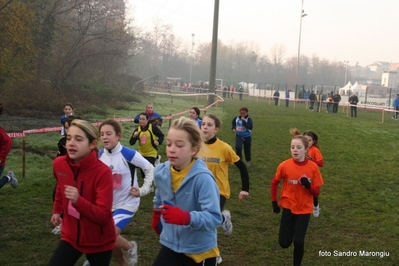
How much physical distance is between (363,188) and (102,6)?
25.8m

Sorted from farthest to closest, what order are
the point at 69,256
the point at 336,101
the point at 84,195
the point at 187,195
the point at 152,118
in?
the point at 336,101
the point at 152,118
the point at 69,256
the point at 84,195
the point at 187,195

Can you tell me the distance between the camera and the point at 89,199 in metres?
3.76

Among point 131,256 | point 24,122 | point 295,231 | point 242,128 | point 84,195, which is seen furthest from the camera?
point 24,122

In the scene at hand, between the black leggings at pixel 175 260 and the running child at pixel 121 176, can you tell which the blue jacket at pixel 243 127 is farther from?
the black leggings at pixel 175 260

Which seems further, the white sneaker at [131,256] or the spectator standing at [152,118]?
the spectator standing at [152,118]

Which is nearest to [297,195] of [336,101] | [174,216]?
[174,216]

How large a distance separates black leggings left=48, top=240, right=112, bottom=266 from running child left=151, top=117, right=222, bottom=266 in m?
0.63

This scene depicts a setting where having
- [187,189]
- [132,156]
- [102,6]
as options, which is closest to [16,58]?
[102,6]

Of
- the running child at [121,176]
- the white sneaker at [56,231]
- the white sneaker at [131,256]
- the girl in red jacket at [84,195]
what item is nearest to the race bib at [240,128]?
the white sneaker at [56,231]

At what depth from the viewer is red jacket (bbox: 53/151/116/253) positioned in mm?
3699

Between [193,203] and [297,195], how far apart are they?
2.71 meters

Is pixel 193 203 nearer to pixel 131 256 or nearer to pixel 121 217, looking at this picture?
pixel 121 217

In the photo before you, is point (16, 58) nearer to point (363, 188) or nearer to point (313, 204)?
point (363, 188)

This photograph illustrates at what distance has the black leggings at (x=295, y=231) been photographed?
567 centimetres
